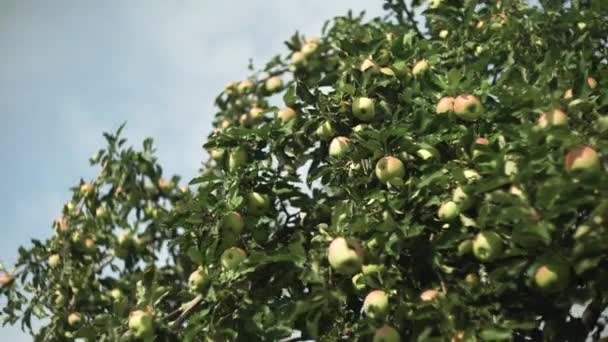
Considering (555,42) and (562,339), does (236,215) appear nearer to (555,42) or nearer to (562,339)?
(562,339)

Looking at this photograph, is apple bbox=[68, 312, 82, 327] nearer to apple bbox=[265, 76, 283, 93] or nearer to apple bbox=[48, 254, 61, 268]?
apple bbox=[48, 254, 61, 268]

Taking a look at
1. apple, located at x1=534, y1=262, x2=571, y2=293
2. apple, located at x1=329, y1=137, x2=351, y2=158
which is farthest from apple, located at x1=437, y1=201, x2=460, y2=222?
apple, located at x1=329, y1=137, x2=351, y2=158

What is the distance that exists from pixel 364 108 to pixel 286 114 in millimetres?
782

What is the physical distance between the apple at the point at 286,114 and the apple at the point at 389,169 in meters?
1.18

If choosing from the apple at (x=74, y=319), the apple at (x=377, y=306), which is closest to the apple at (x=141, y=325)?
the apple at (x=377, y=306)

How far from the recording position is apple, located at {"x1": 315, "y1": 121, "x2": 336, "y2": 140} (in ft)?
15.6

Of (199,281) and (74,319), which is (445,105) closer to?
(199,281)

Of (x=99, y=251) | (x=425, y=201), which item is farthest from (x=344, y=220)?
(x=99, y=251)

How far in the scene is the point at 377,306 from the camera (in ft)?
12.2

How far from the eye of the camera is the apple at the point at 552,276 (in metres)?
3.43

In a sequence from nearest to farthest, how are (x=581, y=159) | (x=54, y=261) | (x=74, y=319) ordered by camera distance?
(x=581, y=159) < (x=74, y=319) < (x=54, y=261)

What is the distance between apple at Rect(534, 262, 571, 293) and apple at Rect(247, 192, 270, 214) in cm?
184

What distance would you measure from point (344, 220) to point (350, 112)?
3.34ft

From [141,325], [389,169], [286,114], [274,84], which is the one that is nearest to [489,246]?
[389,169]
